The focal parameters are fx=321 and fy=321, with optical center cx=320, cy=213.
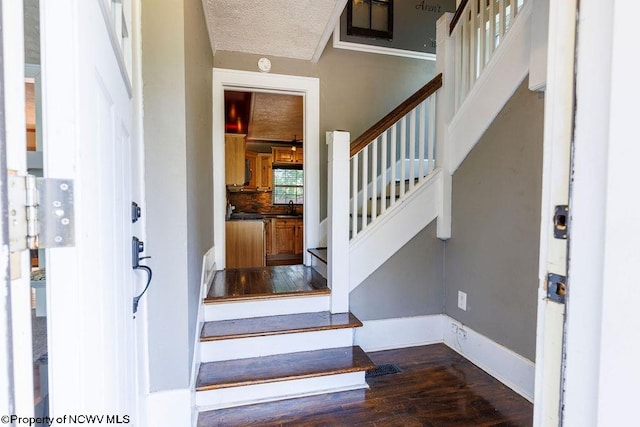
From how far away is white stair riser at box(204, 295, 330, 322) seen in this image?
218 cm

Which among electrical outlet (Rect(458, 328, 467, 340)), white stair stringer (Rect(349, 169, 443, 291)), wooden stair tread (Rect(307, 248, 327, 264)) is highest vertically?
white stair stringer (Rect(349, 169, 443, 291))

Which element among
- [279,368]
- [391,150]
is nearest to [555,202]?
[279,368]

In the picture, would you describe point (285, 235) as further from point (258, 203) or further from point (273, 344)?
point (273, 344)

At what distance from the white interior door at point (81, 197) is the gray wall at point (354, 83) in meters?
2.49

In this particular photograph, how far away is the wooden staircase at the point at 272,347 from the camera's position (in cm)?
184

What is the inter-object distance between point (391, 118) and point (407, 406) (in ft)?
6.20

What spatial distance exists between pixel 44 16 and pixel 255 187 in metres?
6.41

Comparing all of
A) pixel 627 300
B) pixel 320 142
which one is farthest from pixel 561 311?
pixel 320 142

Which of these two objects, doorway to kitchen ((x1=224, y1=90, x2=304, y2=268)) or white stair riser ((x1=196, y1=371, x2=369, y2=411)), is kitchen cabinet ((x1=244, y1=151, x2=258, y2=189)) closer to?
doorway to kitchen ((x1=224, y1=90, x2=304, y2=268))

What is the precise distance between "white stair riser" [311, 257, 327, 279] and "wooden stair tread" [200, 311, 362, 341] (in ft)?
1.51

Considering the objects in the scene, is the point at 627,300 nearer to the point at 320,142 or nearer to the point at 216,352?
the point at 216,352

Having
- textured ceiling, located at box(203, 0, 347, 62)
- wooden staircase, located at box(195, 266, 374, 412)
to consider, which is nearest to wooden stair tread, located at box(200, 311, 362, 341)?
wooden staircase, located at box(195, 266, 374, 412)

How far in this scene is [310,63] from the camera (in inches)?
121

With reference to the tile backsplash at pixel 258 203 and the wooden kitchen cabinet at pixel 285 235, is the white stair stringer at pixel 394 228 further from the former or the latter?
the tile backsplash at pixel 258 203
